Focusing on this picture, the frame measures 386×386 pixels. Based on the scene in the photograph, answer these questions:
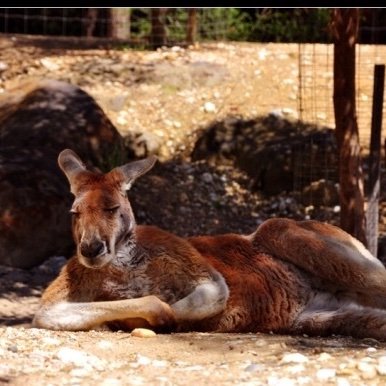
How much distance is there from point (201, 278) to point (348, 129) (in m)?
3.32

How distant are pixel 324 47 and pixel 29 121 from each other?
5093 millimetres

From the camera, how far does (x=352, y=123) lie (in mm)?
9125

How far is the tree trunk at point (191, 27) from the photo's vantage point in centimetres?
1530

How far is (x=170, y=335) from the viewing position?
6.02 meters

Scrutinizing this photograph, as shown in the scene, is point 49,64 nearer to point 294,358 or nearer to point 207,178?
point 207,178

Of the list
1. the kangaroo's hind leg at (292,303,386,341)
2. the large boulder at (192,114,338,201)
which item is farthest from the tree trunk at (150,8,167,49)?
the kangaroo's hind leg at (292,303,386,341)

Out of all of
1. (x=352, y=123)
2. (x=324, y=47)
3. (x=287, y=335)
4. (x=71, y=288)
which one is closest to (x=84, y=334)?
(x=71, y=288)

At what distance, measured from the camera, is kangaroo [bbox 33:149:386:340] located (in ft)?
19.9

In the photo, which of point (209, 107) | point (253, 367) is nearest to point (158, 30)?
point (209, 107)

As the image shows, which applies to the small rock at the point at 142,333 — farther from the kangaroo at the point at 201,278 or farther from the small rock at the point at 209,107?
the small rock at the point at 209,107

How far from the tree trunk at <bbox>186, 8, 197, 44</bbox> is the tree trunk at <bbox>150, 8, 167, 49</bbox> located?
1.20 ft

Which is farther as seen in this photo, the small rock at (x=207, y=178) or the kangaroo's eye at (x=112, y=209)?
the small rock at (x=207, y=178)

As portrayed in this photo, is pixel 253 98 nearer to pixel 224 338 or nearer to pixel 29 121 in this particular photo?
pixel 29 121

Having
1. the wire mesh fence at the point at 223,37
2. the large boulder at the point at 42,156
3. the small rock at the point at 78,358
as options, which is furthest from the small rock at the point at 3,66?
the small rock at the point at 78,358
